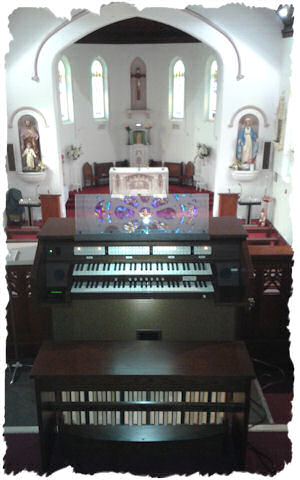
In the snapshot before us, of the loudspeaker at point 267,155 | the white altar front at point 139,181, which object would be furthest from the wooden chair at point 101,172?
the loudspeaker at point 267,155

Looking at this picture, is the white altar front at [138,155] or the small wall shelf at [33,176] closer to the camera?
the small wall shelf at [33,176]

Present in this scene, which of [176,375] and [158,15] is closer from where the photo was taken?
[176,375]

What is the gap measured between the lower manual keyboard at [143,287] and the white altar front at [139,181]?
9.76 m

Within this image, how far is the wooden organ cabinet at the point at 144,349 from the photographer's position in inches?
167

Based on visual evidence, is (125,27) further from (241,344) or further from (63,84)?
(241,344)

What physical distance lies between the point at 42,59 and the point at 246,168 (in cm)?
630

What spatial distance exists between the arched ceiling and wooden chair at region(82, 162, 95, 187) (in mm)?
4309

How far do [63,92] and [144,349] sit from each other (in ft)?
40.9

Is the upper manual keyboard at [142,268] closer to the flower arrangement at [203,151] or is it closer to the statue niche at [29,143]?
the statue niche at [29,143]

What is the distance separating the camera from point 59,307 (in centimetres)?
492

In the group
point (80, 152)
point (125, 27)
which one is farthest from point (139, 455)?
point (125, 27)

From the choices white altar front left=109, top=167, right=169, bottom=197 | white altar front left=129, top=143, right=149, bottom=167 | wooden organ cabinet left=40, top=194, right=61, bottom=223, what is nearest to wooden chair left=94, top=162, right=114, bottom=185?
white altar front left=129, top=143, right=149, bottom=167

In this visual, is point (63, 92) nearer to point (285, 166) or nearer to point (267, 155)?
point (267, 155)

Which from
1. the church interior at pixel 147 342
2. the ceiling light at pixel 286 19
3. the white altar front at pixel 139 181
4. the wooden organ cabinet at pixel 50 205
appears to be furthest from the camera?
the white altar front at pixel 139 181
